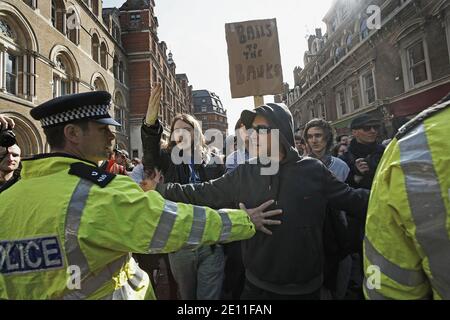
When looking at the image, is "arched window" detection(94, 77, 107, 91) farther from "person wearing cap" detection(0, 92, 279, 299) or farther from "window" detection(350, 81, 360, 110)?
"person wearing cap" detection(0, 92, 279, 299)

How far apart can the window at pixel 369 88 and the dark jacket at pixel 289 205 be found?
1524 centimetres

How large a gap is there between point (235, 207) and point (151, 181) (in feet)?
2.02

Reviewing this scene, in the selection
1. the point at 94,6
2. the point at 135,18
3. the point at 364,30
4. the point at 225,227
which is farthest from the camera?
the point at 135,18

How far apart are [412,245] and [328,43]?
889 inches

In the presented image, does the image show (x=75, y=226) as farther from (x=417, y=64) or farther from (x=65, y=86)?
(x=65, y=86)

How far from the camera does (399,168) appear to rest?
799 millimetres

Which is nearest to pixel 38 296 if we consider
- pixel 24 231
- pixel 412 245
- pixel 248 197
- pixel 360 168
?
pixel 24 231

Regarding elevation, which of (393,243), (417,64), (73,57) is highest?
(73,57)

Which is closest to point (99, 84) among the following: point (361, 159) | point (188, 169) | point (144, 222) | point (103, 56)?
point (103, 56)

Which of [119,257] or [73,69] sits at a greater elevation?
[73,69]

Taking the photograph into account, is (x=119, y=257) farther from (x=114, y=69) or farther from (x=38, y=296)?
(x=114, y=69)

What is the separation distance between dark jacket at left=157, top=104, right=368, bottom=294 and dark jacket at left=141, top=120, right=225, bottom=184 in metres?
0.40

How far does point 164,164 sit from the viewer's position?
2361 millimetres

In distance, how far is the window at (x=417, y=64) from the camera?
439 inches
